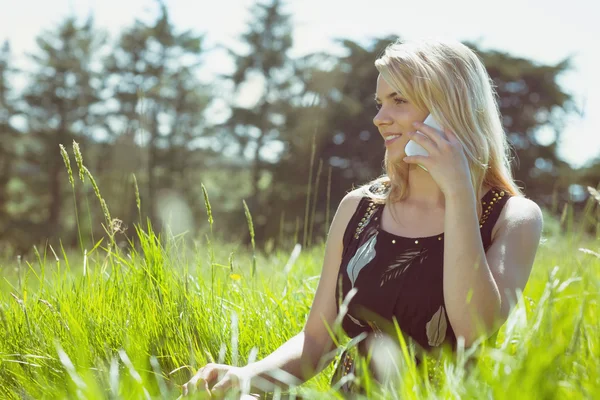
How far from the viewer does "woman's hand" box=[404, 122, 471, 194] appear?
193 centimetres

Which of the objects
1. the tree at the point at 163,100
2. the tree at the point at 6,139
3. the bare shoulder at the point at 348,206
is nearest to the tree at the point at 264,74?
the tree at the point at 163,100

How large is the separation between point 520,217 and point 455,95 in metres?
0.54

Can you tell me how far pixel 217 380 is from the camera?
5.96 feet

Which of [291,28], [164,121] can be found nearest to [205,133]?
[164,121]

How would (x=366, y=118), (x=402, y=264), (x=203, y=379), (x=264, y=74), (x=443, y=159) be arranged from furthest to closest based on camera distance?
1. (x=264, y=74)
2. (x=366, y=118)
3. (x=402, y=264)
4. (x=443, y=159)
5. (x=203, y=379)

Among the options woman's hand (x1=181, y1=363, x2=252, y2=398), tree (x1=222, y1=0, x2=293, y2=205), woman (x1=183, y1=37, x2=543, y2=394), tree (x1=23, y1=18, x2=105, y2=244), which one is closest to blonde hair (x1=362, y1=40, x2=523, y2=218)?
woman (x1=183, y1=37, x2=543, y2=394)

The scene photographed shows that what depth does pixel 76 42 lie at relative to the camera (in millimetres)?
26547

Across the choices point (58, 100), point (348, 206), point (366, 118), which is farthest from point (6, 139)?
point (348, 206)

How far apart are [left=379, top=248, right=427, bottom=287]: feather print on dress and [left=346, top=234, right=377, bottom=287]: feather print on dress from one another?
10 cm

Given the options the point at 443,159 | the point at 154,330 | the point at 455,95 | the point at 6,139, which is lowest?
the point at 6,139

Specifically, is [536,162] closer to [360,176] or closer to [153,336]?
Answer: [360,176]

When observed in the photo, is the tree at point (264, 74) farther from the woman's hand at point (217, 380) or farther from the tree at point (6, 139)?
the woman's hand at point (217, 380)

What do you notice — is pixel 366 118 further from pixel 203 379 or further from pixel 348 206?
pixel 203 379

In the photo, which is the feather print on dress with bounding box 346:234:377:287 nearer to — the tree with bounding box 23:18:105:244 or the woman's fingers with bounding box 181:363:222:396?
the woman's fingers with bounding box 181:363:222:396
